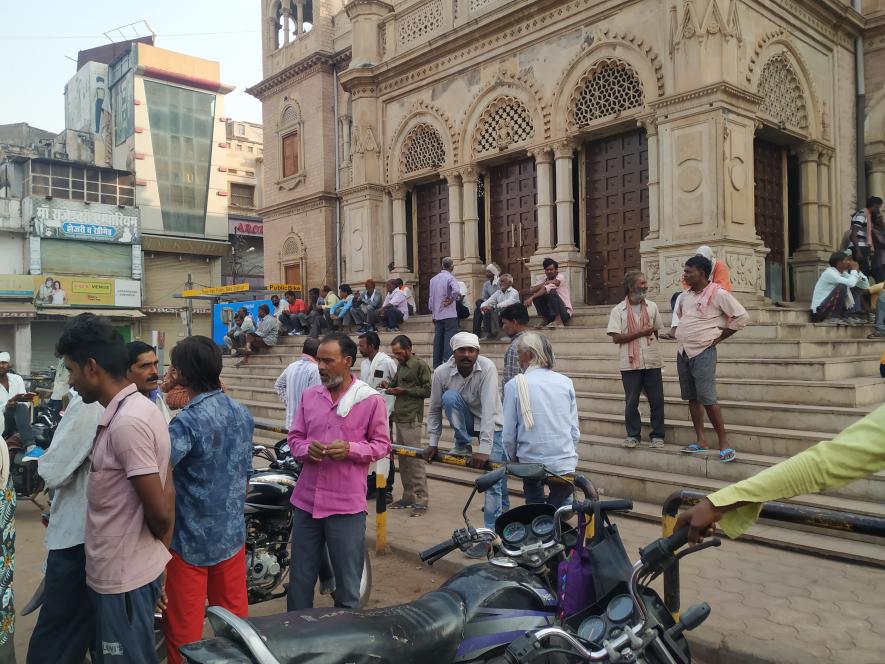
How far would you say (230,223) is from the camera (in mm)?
A: 38188

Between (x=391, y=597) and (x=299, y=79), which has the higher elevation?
(x=299, y=79)

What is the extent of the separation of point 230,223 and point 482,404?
116 feet

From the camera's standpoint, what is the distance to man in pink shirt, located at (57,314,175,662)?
8.42ft

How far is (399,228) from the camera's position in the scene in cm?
1653

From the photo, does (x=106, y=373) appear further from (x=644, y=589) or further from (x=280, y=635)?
(x=644, y=589)

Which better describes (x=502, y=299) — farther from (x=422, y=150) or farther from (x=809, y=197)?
(x=809, y=197)

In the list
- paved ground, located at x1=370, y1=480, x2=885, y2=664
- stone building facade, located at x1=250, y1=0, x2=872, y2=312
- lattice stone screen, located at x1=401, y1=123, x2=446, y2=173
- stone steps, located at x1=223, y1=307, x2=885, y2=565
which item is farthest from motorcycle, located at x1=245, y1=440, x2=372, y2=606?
lattice stone screen, located at x1=401, y1=123, x2=446, y2=173

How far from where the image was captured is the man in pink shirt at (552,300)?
10797 millimetres

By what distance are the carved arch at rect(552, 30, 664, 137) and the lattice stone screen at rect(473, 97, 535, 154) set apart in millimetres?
900

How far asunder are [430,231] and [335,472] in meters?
13.3

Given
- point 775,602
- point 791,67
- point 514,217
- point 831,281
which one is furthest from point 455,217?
point 775,602

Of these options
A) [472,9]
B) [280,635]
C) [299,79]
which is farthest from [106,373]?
[299,79]

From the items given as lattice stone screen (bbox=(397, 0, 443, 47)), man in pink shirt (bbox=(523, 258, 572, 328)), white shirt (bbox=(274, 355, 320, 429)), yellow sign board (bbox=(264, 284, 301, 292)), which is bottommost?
white shirt (bbox=(274, 355, 320, 429))

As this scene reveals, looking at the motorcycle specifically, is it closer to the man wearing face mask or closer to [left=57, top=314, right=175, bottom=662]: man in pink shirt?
[left=57, top=314, right=175, bottom=662]: man in pink shirt
